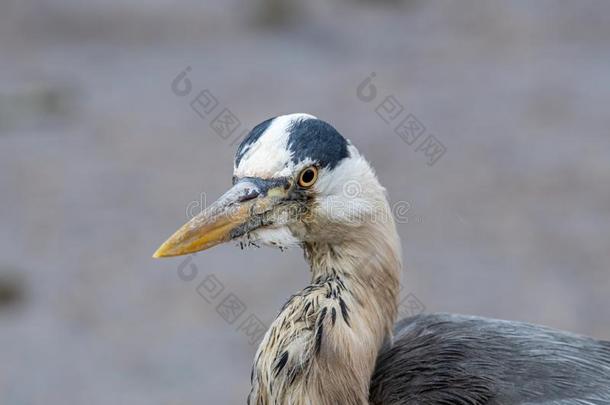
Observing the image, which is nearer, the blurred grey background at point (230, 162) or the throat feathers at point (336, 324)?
the throat feathers at point (336, 324)

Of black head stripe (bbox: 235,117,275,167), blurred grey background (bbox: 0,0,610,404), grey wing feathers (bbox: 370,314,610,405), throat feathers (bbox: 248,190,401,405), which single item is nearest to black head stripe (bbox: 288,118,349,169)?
black head stripe (bbox: 235,117,275,167)

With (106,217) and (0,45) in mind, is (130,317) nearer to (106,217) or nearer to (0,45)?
(106,217)

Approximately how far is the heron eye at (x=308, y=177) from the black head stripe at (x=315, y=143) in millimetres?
37

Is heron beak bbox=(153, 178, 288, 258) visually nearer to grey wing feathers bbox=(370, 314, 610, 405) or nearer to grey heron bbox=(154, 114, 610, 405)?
grey heron bbox=(154, 114, 610, 405)

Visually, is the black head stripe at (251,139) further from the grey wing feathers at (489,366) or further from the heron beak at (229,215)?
the grey wing feathers at (489,366)

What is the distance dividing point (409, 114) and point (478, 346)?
570 cm

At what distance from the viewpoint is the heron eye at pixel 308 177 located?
3463mm

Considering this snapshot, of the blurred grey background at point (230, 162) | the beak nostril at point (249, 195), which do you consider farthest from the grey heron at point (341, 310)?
the blurred grey background at point (230, 162)

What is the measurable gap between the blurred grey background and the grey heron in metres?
2.86

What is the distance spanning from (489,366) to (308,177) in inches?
39.9

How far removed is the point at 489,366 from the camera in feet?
11.8

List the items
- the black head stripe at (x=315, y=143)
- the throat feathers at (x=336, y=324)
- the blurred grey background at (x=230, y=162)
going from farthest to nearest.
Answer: the blurred grey background at (x=230, y=162)
the throat feathers at (x=336, y=324)
the black head stripe at (x=315, y=143)

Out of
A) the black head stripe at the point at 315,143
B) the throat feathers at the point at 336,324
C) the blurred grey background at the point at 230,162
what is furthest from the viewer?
the blurred grey background at the point at 230,162

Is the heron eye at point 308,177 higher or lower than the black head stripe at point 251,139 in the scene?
lower
